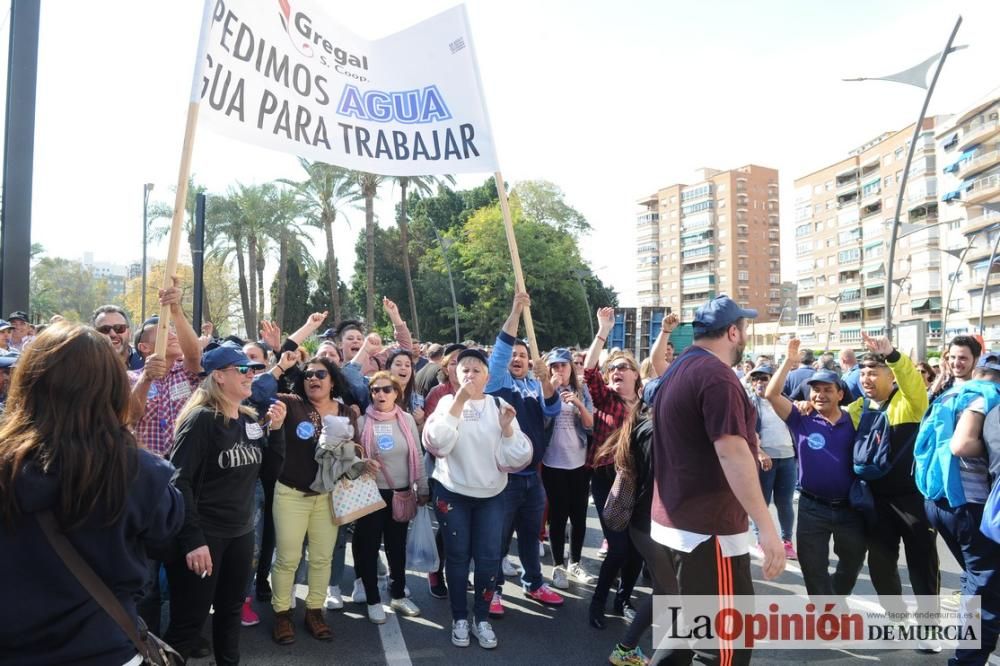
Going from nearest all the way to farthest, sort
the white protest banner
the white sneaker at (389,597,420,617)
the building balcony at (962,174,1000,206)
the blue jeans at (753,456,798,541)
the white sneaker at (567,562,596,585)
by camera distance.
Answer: the white protest banner < the white sneaker at (389,597,420,617) < the white sneaker at (567,562,596,585) < the blue jeans at (753,456,798,541) < the building balcony at (962,174,1000,206)

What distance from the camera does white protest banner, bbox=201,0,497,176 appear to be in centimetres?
495

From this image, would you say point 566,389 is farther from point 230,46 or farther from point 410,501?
point 230,46

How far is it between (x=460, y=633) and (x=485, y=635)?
0.17m

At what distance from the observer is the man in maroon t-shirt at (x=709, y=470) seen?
122 inches

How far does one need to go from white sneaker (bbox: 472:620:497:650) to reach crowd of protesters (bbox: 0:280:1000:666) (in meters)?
0.01

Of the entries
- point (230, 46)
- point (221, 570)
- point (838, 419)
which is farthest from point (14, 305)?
point (838, 419)

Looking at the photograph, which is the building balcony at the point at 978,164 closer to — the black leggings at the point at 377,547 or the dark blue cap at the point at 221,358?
the black leggings at the point at 377,547

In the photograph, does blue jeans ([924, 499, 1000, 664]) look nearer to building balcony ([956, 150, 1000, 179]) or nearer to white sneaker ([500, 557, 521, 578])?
white sneaker ([500, 557, 521, 578])

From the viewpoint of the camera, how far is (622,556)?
16.3ft

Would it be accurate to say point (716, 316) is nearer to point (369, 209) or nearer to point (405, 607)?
point (405, 607)

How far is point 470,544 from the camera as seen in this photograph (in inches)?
196

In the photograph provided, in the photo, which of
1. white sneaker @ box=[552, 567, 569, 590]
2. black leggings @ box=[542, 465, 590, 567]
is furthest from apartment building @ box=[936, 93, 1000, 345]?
white sneaker @ box=[552, 567, 569, 590]

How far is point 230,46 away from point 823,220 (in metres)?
97.0

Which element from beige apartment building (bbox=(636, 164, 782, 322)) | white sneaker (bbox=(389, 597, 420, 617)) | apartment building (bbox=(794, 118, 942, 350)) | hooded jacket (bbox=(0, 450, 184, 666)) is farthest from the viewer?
beige apartment building (bbox=(636, 164, 782, 322))
